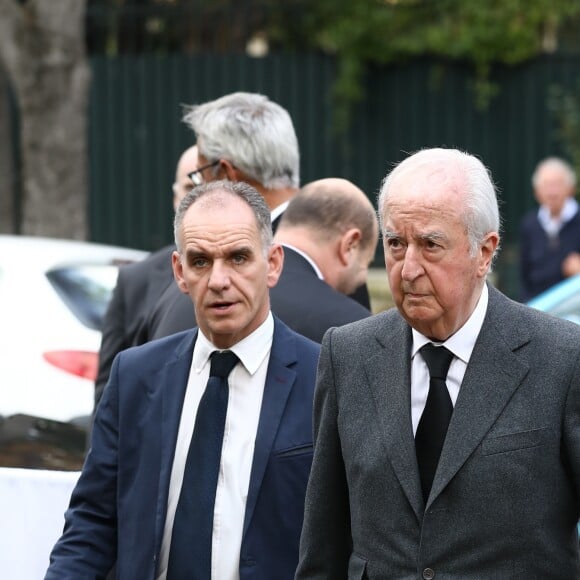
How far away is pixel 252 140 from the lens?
4.38 meters

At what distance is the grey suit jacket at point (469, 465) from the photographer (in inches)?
105

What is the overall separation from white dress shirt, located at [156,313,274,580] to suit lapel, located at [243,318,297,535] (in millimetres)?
24

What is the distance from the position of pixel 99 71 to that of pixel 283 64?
2.20 m

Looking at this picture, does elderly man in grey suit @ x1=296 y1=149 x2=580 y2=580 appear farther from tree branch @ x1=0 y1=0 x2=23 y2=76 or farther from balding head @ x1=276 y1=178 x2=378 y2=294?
tree branch @ x1=0 y1=0 x2=23 y2=76

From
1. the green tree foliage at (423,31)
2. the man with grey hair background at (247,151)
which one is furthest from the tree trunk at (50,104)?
the man with grey hair background at (247,151)

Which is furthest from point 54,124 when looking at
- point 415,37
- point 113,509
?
point 113,509

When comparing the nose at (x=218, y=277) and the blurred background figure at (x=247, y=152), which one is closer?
the nose at (x=218, y=277)

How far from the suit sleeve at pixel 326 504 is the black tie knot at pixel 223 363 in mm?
358

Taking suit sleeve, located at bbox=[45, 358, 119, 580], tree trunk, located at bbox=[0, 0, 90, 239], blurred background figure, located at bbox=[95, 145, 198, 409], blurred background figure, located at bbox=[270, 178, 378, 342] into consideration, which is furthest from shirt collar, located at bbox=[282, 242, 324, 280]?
tree trunk, located at bbox=[0, 0, 90, 239]

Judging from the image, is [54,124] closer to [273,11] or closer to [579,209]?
[273,11]

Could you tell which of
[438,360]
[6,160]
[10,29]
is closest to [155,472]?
[438,360]

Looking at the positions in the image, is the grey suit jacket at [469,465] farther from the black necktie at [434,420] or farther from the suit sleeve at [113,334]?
the suit sleeve at [113,334]

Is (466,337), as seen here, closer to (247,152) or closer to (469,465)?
(469,465)

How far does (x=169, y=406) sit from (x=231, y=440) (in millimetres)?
180
